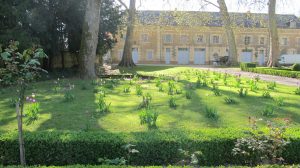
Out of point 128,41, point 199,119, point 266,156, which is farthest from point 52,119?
point 128,41

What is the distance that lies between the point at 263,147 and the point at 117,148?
2.01 meters

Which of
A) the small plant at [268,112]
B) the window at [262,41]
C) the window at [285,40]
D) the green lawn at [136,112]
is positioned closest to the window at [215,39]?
the window at [262,41]

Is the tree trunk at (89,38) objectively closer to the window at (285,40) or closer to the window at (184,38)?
the window at (184,38)

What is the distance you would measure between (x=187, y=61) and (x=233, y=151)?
50.2 metres

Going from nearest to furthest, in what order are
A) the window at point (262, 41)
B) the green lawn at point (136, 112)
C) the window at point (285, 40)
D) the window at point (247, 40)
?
the green lawn at point (136, 112) < the window at point (247, 40) < the window at point (262, 41) < the window at point (285, 40)

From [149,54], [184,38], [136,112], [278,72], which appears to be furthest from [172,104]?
[184,38]

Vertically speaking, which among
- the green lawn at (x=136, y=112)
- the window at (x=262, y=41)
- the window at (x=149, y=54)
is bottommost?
the green lawn at (x=136, y=112)

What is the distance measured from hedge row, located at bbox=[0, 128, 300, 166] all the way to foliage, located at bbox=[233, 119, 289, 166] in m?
0.18

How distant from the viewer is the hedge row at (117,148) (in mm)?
5285

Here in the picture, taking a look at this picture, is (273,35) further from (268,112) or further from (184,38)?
(184,38)

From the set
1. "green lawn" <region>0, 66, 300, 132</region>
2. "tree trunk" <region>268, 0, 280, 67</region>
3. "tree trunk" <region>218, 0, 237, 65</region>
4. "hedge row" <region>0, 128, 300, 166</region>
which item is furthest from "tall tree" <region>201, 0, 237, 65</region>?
"hedge row" <region>0, 128, 300, 166</region>

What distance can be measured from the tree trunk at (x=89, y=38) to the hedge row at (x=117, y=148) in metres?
12.4

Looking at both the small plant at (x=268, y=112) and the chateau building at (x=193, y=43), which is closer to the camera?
the small plant at (x=268, y=112)

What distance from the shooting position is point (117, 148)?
5.25 metres
